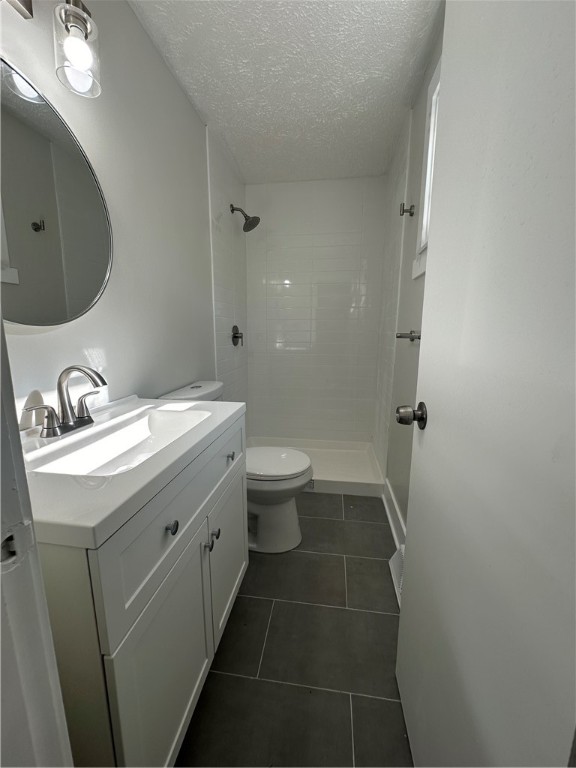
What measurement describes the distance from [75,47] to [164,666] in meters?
1.58

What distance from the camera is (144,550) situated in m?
0.62

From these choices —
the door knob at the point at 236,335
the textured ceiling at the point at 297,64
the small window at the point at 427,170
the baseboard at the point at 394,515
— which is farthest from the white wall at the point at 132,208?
the baseboard at the point at 394,515

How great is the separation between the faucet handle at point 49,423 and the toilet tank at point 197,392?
580 mm

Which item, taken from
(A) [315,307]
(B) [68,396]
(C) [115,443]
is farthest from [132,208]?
(A) [315,307]

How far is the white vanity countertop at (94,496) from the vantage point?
1.61ft

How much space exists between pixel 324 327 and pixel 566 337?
254cm

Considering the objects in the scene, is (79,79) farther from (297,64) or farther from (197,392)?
(197,392)

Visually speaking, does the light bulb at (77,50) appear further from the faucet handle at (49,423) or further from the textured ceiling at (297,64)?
the faucet handle at (49,423)

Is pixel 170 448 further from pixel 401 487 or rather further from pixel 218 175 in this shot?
pixel 218 175

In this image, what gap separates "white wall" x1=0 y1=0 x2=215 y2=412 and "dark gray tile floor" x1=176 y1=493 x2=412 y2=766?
41.9 inches

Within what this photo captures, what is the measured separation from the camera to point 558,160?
33 cm

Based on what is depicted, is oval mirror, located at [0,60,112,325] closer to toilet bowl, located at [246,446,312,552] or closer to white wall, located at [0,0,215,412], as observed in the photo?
white wall, located at [0,0,215,412]

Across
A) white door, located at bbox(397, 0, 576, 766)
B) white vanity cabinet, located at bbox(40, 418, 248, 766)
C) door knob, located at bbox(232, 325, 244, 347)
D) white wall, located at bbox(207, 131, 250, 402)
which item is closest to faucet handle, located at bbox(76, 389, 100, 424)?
white vanity cabinet, located at bbox(40, 418, 248, 766)

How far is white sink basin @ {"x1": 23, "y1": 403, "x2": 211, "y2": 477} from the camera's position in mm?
772
